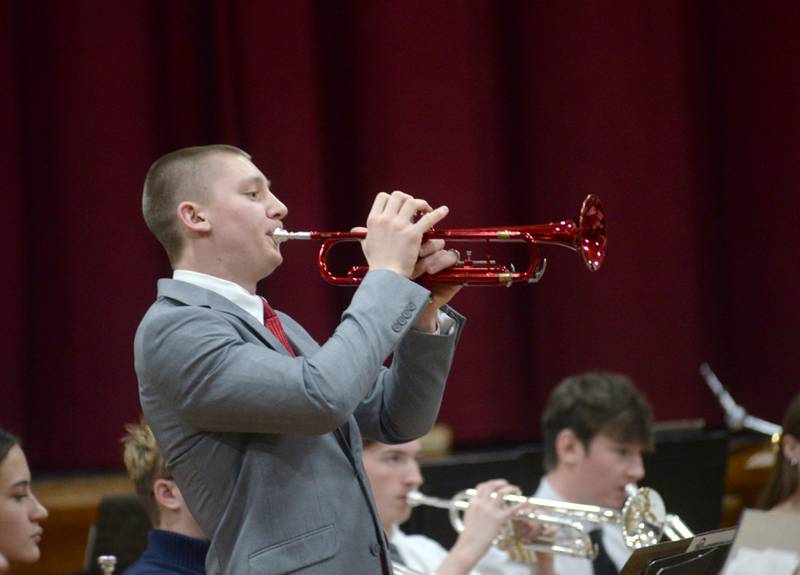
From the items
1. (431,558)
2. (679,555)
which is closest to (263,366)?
(679,555)

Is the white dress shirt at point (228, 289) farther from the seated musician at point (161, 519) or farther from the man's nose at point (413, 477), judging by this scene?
the man's nose at point (413, 477)

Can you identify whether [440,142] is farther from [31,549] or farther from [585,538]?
[31,549]

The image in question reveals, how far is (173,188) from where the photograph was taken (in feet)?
7.06

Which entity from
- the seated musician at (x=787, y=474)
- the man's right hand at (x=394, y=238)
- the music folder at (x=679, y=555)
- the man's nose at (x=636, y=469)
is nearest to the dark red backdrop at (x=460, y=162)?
the man's nose at (x=636, y=469)

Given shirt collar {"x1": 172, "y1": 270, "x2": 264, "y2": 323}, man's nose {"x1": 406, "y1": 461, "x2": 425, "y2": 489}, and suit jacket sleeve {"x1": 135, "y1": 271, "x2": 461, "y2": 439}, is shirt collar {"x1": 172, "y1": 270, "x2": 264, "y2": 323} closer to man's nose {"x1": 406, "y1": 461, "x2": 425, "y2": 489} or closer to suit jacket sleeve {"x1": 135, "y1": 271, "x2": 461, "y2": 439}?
suit jacket sleeve {"x1": 135, "y1": 271, "x2": 461, "y2": 439}

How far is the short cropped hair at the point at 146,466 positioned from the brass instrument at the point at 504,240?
689 mm

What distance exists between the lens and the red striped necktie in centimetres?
213

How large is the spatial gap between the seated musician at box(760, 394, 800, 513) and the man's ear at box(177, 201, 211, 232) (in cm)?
182

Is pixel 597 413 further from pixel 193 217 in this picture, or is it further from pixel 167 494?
pixel 193 217

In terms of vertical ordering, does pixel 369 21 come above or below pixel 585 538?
above

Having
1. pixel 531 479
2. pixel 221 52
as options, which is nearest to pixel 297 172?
pixel 221 52

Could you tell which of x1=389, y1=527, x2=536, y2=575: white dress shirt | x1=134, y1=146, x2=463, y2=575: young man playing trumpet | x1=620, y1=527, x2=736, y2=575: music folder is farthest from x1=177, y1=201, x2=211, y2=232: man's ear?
x1=389, y1=527, x2=536, y2=575: white dress shirt

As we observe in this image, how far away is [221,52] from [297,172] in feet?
1.59

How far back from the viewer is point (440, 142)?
180 inches
